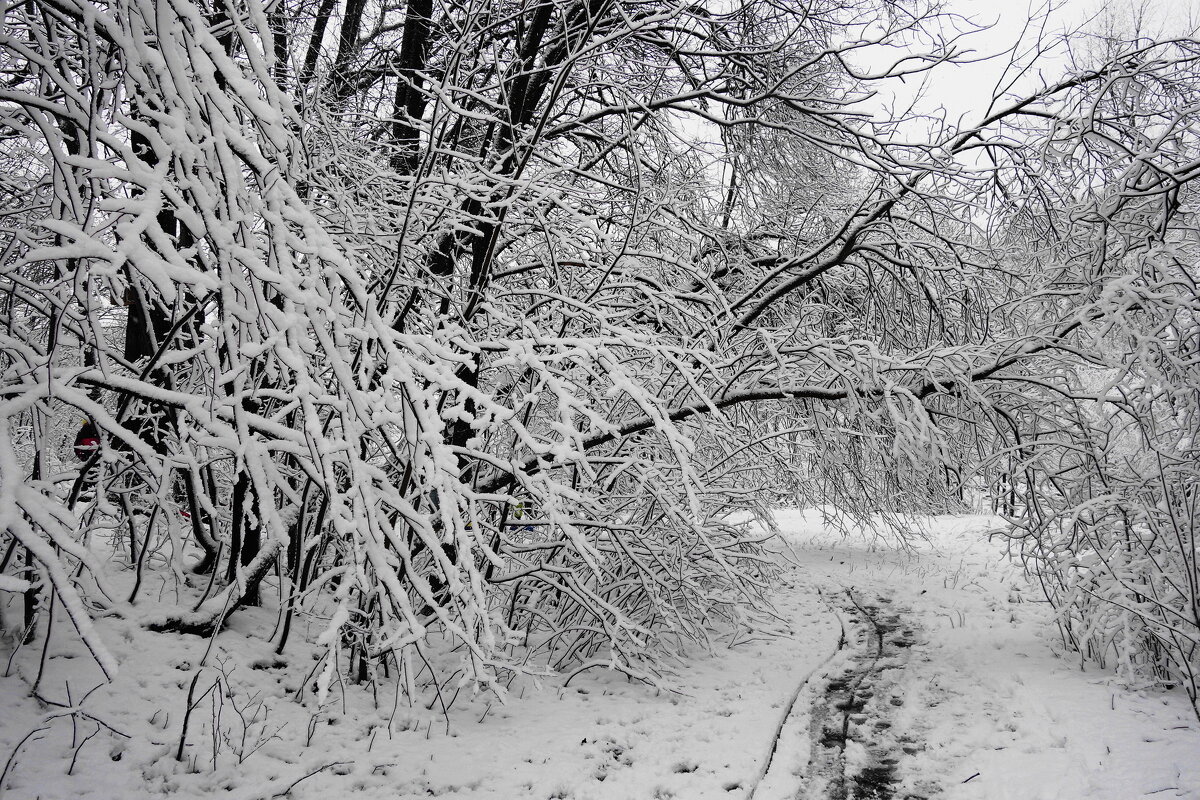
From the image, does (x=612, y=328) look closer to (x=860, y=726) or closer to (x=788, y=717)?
(x=788, y=717)

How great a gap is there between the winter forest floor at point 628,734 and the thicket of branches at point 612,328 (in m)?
0.44

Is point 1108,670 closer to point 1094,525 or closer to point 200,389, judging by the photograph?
point 1094,525

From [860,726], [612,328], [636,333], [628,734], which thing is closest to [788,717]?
[860,726]

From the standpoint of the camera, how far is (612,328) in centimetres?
435

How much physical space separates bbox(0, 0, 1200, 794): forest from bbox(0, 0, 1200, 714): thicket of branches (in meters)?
0.04

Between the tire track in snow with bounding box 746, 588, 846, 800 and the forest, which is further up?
the forest

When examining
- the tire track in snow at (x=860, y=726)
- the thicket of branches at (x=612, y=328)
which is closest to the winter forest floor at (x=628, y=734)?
the tire track in snow at (x=860, y=726)

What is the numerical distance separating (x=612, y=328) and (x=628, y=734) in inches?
107

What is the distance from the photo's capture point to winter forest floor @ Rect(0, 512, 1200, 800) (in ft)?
11.3

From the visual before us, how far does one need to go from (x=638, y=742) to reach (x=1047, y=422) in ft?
13.4

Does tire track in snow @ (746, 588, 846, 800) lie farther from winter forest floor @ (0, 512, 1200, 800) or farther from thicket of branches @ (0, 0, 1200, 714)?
thicket of branches @ (0, 0, 1200, 714)

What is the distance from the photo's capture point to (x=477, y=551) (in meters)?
5.00

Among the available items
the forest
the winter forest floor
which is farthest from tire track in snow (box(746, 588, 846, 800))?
the forest

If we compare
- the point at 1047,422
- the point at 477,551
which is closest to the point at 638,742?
the point at 477,551
